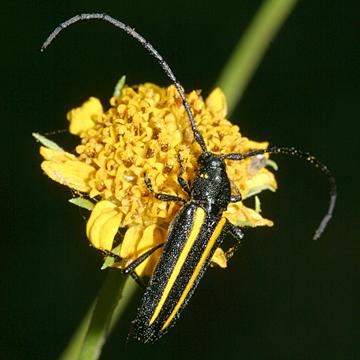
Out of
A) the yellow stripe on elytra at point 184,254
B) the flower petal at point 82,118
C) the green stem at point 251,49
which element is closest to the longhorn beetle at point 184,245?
the yellow stripe on elytra at point 184,254

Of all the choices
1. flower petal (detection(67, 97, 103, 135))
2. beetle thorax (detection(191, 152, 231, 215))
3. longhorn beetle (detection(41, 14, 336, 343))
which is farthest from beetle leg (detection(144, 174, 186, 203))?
flower petal (detection(67, 97, 103, 135))

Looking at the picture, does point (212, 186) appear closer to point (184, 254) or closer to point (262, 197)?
point (184, 254)

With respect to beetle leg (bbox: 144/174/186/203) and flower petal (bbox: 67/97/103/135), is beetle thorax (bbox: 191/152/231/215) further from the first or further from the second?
flower petal (bbox: 67/97/103/135)

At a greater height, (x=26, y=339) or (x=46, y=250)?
(x=46, y=250)

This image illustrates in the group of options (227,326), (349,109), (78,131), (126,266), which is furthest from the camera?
(349,109)

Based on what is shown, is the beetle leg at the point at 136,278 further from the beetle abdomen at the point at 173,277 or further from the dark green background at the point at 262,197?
the dark green background at the point at 262,197

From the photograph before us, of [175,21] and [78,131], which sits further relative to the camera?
[175,21]

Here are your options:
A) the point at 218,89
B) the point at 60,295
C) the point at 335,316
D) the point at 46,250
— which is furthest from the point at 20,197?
the point at 335,316

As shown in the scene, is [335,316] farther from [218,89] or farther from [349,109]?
[218,89]
